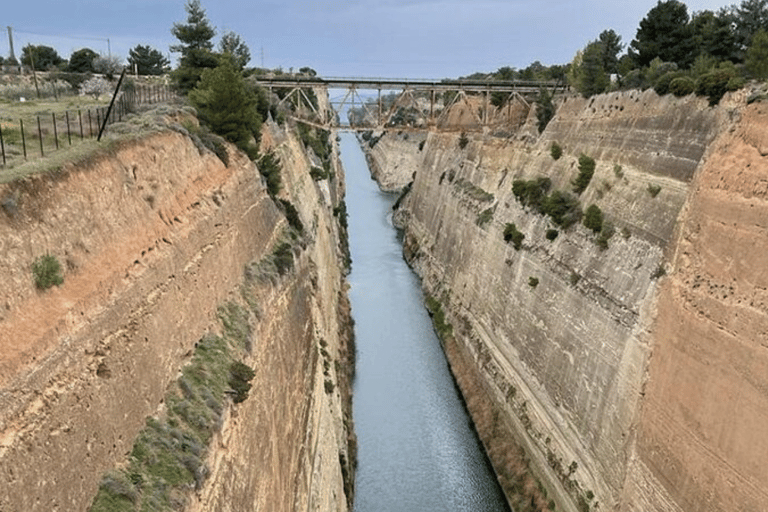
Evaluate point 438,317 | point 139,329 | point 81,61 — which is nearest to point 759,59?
point 139,329

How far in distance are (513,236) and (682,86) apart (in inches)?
365

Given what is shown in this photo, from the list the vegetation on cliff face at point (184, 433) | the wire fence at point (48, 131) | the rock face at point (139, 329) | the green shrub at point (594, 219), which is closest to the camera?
the rock face at point (139, 329)

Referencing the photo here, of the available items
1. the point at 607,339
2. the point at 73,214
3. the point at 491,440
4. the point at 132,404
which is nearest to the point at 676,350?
the point at 607,339

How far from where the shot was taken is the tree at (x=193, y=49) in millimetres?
26234

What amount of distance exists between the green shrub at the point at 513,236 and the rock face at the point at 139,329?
1114 centimetres

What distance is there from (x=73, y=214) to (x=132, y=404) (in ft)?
9.11

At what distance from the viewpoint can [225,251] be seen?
14383 millimetres

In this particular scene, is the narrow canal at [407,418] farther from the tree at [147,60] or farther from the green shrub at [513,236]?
the tree at [147,60]

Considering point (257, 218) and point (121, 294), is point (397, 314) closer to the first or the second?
point (257, 218)

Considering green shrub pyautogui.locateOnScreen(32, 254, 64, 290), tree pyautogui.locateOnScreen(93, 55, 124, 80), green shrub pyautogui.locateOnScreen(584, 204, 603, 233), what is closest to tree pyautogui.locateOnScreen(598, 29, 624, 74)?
green shrub pyautogui.locateOnScreen(584, 204, 603, 233)

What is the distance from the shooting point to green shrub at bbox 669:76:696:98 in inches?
752

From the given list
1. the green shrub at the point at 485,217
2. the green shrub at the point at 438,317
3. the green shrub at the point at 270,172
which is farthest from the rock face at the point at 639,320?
the green shrub at the point at 270,172

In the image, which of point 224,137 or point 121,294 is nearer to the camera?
point 121,294

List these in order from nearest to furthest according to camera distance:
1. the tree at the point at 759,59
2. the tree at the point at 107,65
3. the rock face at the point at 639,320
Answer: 1. the rock face at the point at 639,320
2. the tree at the point at 759,59
3. the tree at the point at 107,65
